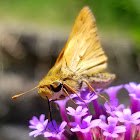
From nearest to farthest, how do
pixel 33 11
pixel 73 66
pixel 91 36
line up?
pixel 73 66
pixel 91 36
pixel 33 11

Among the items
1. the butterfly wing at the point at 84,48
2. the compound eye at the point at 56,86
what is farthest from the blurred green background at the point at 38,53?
the compound eye at the point at 56,86

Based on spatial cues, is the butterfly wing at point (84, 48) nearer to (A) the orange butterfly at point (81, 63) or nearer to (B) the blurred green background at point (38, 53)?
(A) the orange butterfly at point (81, 63)

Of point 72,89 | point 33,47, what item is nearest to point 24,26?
point 33,47

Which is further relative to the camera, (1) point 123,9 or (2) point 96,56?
(1) point 123,9

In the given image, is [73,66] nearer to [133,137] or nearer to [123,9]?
[133,137]

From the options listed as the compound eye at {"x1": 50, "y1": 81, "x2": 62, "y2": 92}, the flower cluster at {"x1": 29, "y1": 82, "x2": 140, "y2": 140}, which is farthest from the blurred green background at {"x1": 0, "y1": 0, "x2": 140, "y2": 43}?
the compound eye at {"x1": 50, "y1": 81, "x2": 62, "y2": 92}
